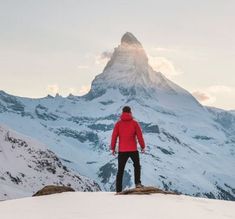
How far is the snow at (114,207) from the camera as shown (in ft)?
51.5

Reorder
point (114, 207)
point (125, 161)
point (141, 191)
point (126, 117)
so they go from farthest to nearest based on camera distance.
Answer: point (125, 161) → point (126, 117) → point (141, 191) → point (114, 207)

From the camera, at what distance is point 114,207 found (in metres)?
17.0

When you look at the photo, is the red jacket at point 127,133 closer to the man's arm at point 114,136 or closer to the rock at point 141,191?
the man's arm at point 114,136

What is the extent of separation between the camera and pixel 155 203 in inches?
702

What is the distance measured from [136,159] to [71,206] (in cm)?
426

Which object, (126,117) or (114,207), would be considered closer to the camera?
(114,207)

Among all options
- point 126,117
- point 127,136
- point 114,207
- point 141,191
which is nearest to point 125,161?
point 127,136

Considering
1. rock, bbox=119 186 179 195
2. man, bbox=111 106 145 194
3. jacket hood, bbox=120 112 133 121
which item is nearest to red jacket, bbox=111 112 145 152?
man, bbox=111 106 145 194

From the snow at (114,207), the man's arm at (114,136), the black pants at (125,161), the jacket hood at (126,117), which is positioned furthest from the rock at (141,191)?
the jacket hood at (126,117)

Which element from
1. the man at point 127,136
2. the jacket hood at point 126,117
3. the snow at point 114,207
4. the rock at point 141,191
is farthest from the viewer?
the man at point 127,136

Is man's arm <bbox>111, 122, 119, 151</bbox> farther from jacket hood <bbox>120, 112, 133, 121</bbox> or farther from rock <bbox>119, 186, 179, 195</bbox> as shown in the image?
rock <bbox>119, 186, 179, 195</bbox>

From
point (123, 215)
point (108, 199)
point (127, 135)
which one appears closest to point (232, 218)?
point (123, 215)

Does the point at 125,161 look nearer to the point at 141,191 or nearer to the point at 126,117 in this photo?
the point at 141,191

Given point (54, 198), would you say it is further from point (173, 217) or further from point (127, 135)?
point (173, 217)
